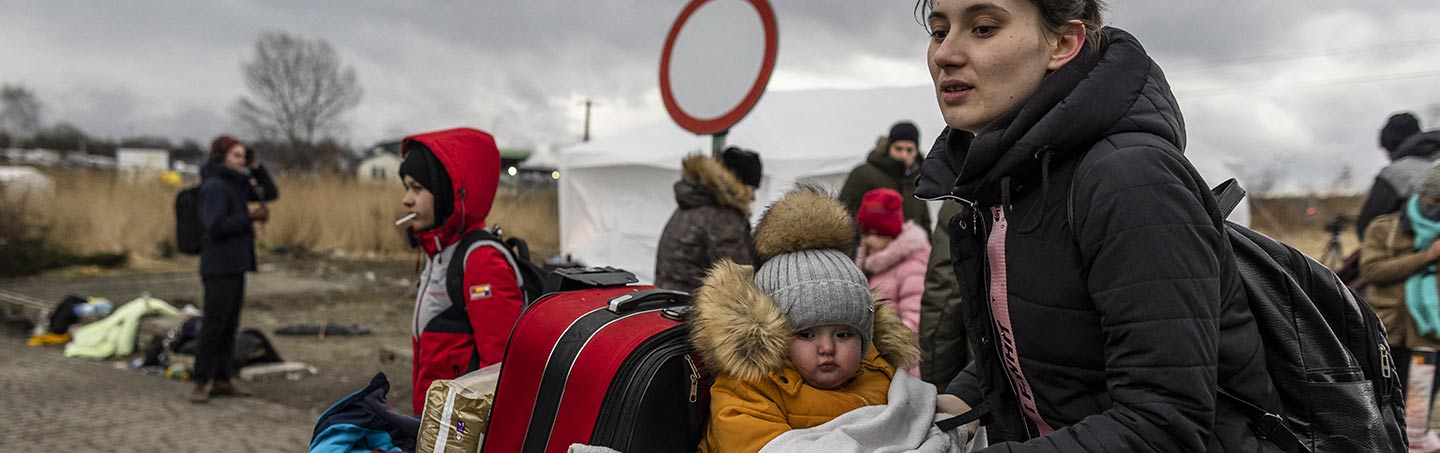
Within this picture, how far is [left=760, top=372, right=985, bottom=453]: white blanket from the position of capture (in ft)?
4.98

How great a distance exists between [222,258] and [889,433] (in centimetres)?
622

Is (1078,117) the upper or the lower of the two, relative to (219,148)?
lower

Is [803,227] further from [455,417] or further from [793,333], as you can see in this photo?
[455,417]

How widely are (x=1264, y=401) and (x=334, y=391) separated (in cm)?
699

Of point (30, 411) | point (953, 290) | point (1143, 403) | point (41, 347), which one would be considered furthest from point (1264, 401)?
point (41, 347)

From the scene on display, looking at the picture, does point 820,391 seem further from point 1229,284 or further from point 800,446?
point 1229,284

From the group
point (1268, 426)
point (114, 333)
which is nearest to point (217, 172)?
point (114, 333)

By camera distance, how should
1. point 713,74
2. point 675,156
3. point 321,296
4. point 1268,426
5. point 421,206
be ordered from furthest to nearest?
point 321,296 → point 675,156 → point 713,74 → point 421,206 → point 1268,426

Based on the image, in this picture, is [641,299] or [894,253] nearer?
[641,299]

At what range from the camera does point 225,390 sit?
6660 millimetres

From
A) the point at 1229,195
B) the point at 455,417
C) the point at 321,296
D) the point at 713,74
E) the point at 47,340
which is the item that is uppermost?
the point at 713,74

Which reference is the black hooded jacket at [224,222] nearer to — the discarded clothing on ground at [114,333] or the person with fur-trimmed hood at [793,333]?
the discarded clothing on ground at [114,333]

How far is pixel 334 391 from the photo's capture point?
694 centimetres

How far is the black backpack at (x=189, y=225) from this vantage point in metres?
6.43
